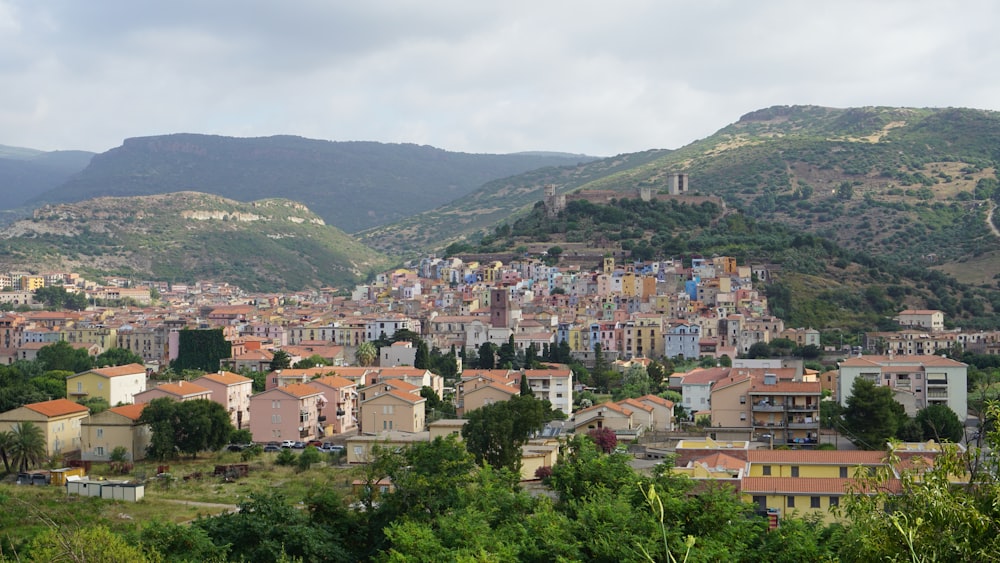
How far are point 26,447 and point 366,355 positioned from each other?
25253 millimetres

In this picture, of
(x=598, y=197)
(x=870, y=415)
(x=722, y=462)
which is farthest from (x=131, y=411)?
(x=598, y=197)

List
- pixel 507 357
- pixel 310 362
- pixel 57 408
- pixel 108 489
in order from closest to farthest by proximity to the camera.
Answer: pixel 108 489, pixel 57 408, pixel 310 362, pixel 507 357

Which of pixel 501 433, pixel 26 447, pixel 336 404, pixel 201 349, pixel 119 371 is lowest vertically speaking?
pixel 26 447

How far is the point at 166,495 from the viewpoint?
3169cm

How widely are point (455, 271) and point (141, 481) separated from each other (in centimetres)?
6110

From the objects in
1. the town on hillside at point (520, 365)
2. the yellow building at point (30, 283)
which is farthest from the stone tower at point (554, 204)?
the yellow building at point (30, 283)

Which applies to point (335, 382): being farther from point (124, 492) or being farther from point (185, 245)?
point (185, 245)

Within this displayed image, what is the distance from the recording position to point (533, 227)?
104062mm

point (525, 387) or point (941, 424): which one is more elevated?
point (525, 387)

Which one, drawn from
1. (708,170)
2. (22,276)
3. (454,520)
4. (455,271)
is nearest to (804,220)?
(708,170)

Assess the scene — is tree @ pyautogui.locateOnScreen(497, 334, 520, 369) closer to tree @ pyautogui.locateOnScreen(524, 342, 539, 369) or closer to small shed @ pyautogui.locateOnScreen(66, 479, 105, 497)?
tree @ pyautogui.locateOnScreen(524, 342, 539, 369)

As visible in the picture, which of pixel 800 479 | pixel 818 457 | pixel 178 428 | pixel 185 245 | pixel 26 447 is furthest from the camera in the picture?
pixel 185 245

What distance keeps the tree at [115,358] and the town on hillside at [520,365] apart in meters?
0.81

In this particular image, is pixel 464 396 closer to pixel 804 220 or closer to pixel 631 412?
pixel 631 412
